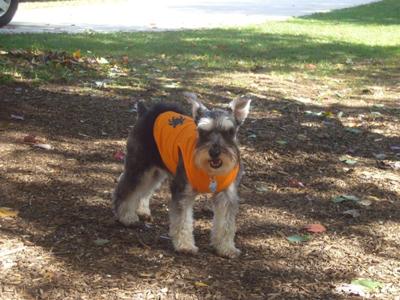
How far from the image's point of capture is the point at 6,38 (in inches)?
487

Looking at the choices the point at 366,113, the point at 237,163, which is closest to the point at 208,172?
the point at 237,163

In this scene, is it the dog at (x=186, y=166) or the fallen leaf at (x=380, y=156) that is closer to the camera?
the dog at (x=186, y=166)

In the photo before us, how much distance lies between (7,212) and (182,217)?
1.46m

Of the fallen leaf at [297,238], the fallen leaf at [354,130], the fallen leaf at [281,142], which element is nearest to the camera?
the fallen leaf at [297,238]

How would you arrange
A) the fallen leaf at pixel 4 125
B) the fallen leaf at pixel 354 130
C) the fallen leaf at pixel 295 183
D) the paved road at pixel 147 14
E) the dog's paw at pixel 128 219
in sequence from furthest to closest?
the paved road at pixel 147 14
the fallen leaf at pixel 354 130
the fallen leaf at pixel 4 125
the fallen leaf at pixel 295 183
the dog's paw at pixel 128 219

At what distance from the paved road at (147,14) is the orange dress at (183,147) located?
9730 millimetres

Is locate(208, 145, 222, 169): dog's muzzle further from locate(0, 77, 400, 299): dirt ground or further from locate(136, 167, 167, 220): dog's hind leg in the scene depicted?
locate(136, 167, 167, 220): dog's hind leg

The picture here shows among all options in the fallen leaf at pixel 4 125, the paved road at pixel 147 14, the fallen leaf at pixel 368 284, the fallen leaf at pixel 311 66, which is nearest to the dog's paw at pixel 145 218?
the fallen leaf at pixel 368 284

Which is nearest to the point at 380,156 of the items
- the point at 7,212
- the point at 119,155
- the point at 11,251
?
the point at 119,155

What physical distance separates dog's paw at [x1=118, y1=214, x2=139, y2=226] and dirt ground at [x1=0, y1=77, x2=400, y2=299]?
0.06 meters

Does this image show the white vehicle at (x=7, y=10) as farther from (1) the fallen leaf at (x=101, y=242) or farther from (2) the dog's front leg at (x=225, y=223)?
(2) the dog's front leg at (x=225, y=223)

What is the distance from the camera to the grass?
1111cm

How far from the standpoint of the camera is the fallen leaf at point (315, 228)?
5.23m

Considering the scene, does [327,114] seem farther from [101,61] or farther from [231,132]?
[231,132]
